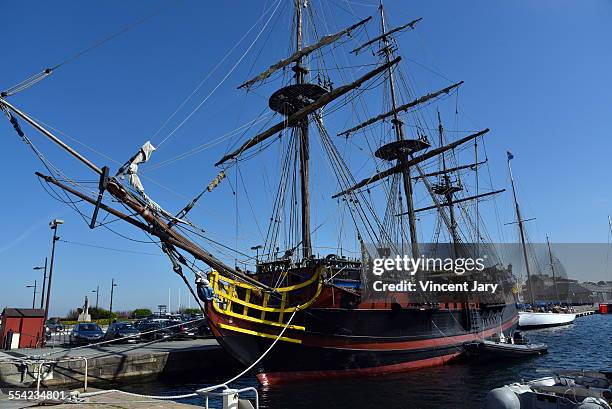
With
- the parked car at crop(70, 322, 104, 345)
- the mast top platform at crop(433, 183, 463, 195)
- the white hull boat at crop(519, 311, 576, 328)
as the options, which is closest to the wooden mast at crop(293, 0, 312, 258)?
the parked car at crop(70, 322, 104, 345)

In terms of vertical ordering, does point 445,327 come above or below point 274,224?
below

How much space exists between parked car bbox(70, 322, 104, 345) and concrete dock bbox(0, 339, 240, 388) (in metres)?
3.97

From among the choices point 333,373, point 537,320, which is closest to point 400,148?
point 333,373

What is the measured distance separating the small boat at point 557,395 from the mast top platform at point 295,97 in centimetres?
1950

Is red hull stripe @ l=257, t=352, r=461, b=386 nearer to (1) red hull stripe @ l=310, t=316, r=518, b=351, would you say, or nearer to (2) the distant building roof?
(1) red hull stripe @ l=310, t=316, r=518, b=351

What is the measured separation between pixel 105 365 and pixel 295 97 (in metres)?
17.5

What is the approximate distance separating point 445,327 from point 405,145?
53.0 feet

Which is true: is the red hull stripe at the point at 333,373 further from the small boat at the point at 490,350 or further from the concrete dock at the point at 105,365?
the concrete dock at the point at 105,365

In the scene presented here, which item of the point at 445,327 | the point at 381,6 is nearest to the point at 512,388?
the point at 445,327

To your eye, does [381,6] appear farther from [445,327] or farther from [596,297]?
[596,297]

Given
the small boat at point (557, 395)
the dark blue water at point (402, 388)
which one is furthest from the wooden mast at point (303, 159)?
the small boat at point (557, 395)

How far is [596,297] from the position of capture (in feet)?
492

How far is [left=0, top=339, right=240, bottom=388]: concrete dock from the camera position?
15.9 meters

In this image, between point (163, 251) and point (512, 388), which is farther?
point (163, 251)
